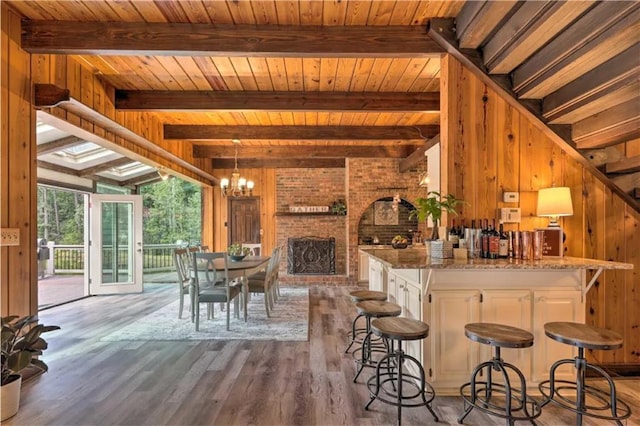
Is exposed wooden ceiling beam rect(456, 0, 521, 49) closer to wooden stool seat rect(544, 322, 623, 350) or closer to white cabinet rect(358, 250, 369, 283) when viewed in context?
wooden stool seat rect(544, 322, 623, 350)

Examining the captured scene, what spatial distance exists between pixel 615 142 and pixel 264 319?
4.10m

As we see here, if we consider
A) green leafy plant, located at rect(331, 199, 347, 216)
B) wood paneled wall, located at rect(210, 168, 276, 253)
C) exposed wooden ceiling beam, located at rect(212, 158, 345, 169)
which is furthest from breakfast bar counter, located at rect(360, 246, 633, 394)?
wood paneled wall, located at rect(210, 168, 276, 253)

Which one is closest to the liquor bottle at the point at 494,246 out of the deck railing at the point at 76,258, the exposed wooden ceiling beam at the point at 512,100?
the exposed wooden ceiling beam at the point at 512,100

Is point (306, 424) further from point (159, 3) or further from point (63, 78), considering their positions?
point (63, 78)

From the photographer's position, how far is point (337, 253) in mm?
7793

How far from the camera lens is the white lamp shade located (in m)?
2.59

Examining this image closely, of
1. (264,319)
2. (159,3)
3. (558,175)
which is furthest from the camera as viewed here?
(264,319)

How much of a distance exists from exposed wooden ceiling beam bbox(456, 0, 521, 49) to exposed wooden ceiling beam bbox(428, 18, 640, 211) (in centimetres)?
8

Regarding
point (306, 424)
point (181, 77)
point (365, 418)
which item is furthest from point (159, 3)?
point (365, 418)

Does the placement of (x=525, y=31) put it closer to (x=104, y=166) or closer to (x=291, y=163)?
(x=291, y=163)

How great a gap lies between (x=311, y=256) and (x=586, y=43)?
624 cm

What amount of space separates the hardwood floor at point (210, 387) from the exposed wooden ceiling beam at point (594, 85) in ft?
7.21

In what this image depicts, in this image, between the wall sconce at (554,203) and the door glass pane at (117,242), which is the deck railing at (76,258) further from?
the wall sconce at (554,203)

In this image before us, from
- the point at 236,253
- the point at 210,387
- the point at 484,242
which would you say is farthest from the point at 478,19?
the point at 236,253
